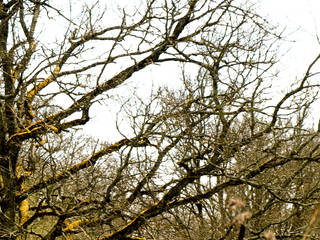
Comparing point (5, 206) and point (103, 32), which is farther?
point (103, 32)

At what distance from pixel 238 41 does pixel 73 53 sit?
327cm

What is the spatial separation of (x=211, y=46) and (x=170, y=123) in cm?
165

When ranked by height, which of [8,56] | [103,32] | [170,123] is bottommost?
[170,123]

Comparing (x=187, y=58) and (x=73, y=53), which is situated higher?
(x=73, y=53)

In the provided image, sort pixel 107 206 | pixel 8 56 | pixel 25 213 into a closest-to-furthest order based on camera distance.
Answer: pixel 8 56
pixel 107 206
pixel 25 213

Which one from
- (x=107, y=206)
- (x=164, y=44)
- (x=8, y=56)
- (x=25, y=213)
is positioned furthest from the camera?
(x=25, y=213)

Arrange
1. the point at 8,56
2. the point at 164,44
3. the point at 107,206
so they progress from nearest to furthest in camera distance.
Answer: the point at 8,56
the point at 107,206
the point at 164,44

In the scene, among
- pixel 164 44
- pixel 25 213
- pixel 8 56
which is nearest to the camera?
pixel 8 56

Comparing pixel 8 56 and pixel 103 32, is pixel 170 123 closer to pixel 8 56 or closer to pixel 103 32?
pixel 103 32

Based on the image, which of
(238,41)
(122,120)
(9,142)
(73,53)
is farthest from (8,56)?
(238,41)

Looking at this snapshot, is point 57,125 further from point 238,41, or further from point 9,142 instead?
point 238,41

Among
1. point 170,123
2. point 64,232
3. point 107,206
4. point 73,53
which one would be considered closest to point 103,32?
point 73,53

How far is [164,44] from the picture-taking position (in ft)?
23.7

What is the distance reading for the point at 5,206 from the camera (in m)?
7.11
